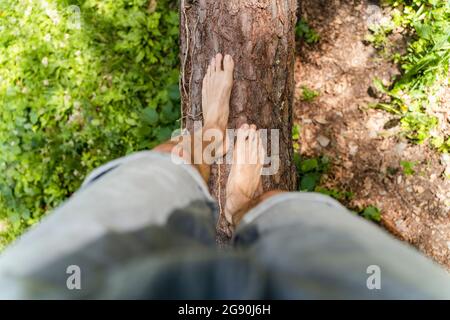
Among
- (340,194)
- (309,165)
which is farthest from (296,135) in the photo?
(340,194)

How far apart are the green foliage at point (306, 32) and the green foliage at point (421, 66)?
0.44 m

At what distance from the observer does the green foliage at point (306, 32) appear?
2.59 meters

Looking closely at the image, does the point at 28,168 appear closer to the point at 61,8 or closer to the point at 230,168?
the point at 61,8

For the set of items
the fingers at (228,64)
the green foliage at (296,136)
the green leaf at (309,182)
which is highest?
the fingers at (228,64)

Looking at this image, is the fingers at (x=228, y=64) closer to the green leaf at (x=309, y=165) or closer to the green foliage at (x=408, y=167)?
the green leaf at (x=309, y=165)

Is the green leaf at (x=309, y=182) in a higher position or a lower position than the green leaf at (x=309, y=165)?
lower

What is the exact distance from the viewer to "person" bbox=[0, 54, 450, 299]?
86 cm

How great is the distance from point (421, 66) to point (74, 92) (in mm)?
2236

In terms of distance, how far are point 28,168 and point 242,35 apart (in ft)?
5.86

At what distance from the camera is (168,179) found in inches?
51.7

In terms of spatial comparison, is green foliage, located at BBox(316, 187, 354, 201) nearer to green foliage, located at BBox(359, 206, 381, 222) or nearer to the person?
green foliage, located at BBox(359, 206, 381, 222)

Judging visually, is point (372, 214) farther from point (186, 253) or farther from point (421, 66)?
point (186, 253)

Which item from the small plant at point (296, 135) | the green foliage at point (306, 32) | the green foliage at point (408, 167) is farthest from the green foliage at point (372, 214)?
the green foliage at point (306, 32)

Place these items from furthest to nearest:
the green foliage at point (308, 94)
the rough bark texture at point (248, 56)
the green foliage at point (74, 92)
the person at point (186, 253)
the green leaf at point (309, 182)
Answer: the green foliage at point (74, 92) < the green foliage at point (308, 94) < the green leaf at point (309, 182) < the rough bark texture at point (248, 56) < the person at point (186, 253)
